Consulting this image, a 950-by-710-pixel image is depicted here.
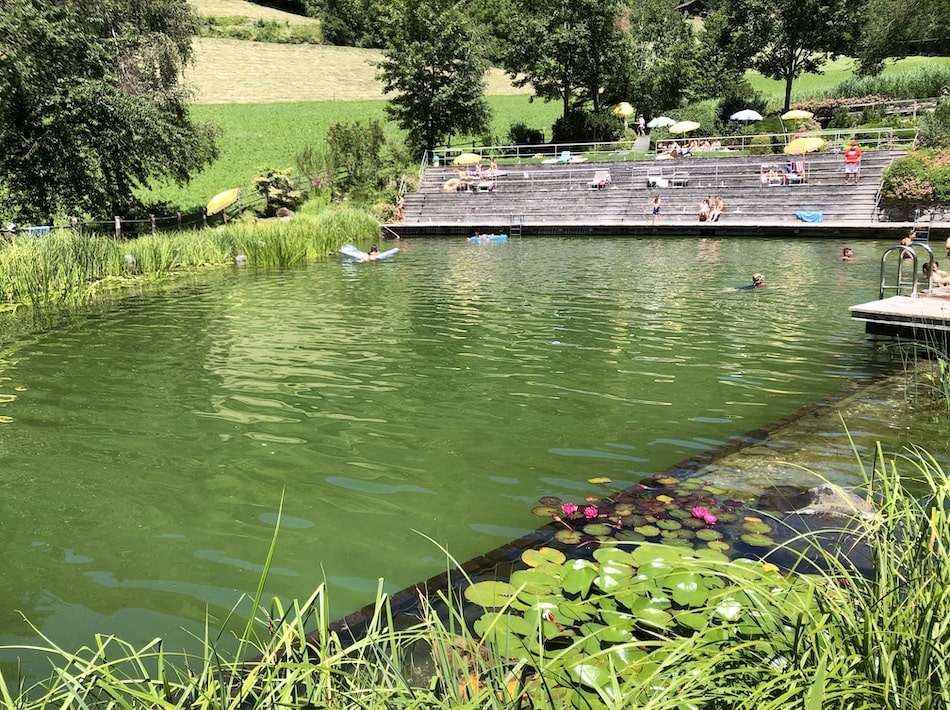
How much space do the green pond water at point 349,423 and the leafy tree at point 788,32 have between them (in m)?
30.7

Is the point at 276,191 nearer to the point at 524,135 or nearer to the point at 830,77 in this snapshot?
the point at 524,135

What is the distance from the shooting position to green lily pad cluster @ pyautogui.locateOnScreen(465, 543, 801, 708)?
288 cm

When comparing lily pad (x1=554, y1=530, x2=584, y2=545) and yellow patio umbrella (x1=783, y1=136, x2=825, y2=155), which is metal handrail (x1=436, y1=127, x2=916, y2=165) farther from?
lily pad (x1=554, y1=530, x2=584, y2=545)

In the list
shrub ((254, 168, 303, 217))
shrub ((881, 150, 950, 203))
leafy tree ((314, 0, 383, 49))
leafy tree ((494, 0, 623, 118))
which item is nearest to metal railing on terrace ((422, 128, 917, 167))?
shrub ((881, 150, 950, 203))

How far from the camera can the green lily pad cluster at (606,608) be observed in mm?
2885

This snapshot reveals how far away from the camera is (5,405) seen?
8.38m

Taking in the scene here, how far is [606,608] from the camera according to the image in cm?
374

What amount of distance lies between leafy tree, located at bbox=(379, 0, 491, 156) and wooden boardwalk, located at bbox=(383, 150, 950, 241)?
16.0 ft

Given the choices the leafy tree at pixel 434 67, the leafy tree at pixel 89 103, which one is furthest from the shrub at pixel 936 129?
the leafy tree at pixel 89 103

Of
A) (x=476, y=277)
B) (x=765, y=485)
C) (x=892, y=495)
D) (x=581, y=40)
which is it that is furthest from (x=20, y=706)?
(x=581, y=40)

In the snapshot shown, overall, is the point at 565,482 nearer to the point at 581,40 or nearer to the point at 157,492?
the point at 157,492

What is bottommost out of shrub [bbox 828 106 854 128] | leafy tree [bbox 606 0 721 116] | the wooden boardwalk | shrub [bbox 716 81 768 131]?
the wooden boardwalk

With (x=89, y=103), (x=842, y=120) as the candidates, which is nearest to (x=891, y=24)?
(x=842, y=120)

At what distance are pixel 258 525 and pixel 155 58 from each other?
2447cm
